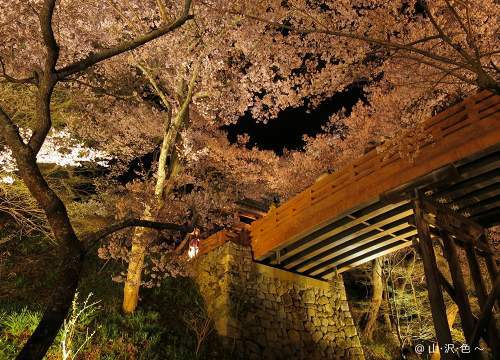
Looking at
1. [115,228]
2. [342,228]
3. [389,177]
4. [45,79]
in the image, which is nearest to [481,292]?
[389,177]

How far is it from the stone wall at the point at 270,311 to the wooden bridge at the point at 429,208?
1268 millimetres

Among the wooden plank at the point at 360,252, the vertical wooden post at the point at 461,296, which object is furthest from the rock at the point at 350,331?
the vertical wooden post at the point at 461,296

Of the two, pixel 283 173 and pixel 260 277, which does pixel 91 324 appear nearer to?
pixel 260 277

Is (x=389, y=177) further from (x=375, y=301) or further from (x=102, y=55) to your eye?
(x=375, y=301)

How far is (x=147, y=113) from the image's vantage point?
14141 mm

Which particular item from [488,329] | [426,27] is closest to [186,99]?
[426,27]

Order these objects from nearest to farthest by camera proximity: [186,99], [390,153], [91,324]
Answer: [390,153], [91,324], [186,99]

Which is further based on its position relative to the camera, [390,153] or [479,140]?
[390,153]

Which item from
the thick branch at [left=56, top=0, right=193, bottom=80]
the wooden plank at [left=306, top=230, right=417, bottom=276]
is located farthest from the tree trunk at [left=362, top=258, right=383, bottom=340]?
the thick branch at [left=56, top=0, right=193, bottom=80]

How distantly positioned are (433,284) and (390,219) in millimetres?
2749

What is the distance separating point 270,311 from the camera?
12078 millimetres

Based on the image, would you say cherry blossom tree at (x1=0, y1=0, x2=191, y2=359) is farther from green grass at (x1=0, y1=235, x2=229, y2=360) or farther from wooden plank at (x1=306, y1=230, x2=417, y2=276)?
wooden plank at (x1=306, y1=230, x2=417, y2=276)

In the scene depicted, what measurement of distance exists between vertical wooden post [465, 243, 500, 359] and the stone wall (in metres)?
5.83

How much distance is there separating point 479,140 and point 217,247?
8734 mm
